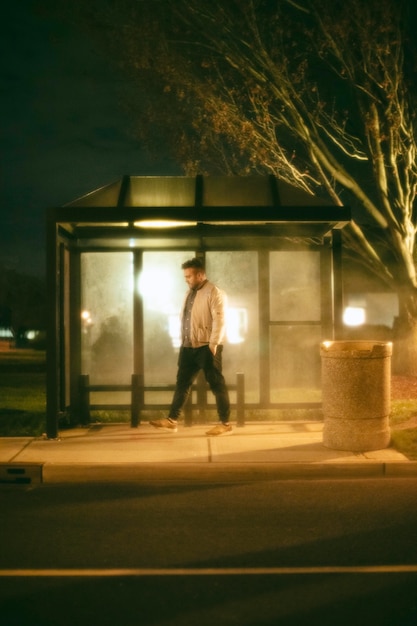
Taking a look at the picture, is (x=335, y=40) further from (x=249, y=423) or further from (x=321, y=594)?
(x=321, y=594)

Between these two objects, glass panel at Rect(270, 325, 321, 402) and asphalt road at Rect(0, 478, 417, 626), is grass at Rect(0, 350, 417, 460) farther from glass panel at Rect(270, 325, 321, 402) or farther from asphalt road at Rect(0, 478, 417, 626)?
asphalt road at Rect(0, 478, 417, 626)

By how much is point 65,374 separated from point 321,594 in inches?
260

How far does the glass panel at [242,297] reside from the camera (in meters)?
11.4

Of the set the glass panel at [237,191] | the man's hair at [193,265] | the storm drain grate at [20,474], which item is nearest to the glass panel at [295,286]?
the glass panel at [237,191]

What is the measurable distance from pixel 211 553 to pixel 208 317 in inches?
187

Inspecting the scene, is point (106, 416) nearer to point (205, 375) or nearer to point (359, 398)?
point (205, 375)

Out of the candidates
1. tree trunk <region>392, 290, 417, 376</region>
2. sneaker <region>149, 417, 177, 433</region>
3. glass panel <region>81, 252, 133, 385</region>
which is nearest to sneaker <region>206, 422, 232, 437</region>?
sneaker <region>149, 417, 177, 433</region>

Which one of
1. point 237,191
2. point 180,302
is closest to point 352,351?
point 237,191

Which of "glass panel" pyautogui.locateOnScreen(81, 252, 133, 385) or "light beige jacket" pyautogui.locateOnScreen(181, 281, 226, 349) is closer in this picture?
"light beige jacket" pyautogui.locateOnScreen(181, 281, 226, 349)

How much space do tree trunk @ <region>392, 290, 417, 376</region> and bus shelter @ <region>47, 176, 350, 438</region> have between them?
22.2 feet

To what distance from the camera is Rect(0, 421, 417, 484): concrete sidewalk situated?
26.8 ft

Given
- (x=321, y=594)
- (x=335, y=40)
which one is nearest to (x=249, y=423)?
(x=321, y=594)

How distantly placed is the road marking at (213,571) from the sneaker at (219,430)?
4800 mm

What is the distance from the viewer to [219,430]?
10055 millimetres
